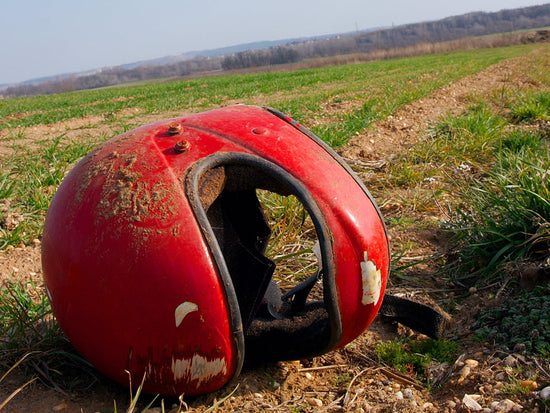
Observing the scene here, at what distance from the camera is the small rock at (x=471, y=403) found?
1.99 meters

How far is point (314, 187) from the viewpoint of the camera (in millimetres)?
1985

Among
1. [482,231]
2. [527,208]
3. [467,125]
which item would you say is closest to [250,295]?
[482,231]

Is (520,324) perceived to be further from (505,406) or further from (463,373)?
(505,406)

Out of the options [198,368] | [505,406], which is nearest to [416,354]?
[505,406]

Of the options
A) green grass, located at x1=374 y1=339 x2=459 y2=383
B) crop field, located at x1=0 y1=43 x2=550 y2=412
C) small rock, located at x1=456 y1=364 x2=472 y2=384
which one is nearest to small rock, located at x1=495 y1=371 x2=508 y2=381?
crop field, located at x1=0 y1=43 x2=550 y2=412

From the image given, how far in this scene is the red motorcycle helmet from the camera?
5.87 ft

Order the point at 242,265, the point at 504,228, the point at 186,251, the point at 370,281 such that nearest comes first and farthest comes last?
1. the point at 186,251
2. the point at 370,281
3. the point at 242,265
4. the point at 504,228

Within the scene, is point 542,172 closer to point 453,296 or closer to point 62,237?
point 453,296

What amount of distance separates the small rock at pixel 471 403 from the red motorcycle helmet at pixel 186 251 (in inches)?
19.8

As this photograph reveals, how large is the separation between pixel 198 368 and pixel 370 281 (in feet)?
2.53

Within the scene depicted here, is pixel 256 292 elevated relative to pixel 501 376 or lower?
elevated

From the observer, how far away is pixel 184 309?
70.7 inches

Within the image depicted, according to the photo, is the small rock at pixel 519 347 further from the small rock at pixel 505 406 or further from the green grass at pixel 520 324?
the small rock at pixel 505 406

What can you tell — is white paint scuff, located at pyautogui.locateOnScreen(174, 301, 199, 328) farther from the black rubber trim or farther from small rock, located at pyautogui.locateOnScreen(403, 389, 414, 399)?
small rock, located at pyautogui.locateOnScreen(403, 389, 414, 399)
